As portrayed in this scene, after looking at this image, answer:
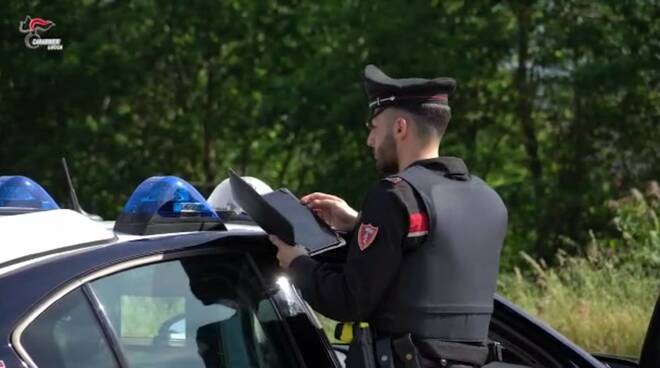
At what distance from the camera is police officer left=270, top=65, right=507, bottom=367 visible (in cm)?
301

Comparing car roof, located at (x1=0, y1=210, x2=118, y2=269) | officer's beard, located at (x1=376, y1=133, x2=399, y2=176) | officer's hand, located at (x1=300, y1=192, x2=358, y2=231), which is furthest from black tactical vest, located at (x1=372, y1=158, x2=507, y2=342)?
car roof, located at (x1=0, y1=210, x2=118, y2=269)

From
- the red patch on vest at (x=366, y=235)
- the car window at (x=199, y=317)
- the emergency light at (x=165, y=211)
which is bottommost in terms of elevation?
the car window at (x=199, y=317)

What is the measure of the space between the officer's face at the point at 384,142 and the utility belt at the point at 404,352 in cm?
43

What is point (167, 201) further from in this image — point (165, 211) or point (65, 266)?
point (65, 266)

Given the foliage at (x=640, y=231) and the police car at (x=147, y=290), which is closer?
the police car at (x=147, y=290)

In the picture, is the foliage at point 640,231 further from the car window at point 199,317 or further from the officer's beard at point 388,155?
the car window at point 199,317

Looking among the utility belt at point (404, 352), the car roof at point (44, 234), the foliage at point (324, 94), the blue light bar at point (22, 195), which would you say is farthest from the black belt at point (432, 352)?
the foliage at point (324, 94)

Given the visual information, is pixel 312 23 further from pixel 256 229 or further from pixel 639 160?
pixel 256 229

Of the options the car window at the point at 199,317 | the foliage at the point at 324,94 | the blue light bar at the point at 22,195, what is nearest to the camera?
the car window at the point at 199,317

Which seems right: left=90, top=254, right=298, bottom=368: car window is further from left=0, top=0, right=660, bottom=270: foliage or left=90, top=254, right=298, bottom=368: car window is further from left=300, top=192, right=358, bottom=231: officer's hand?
left=0, top=0, right=660, bottom=270: foliage

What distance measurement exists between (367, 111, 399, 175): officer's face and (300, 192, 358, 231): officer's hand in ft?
0.65

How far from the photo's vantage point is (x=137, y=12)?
1766 centimetres

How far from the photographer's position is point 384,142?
10.8ft

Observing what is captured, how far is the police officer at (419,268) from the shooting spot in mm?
3014
